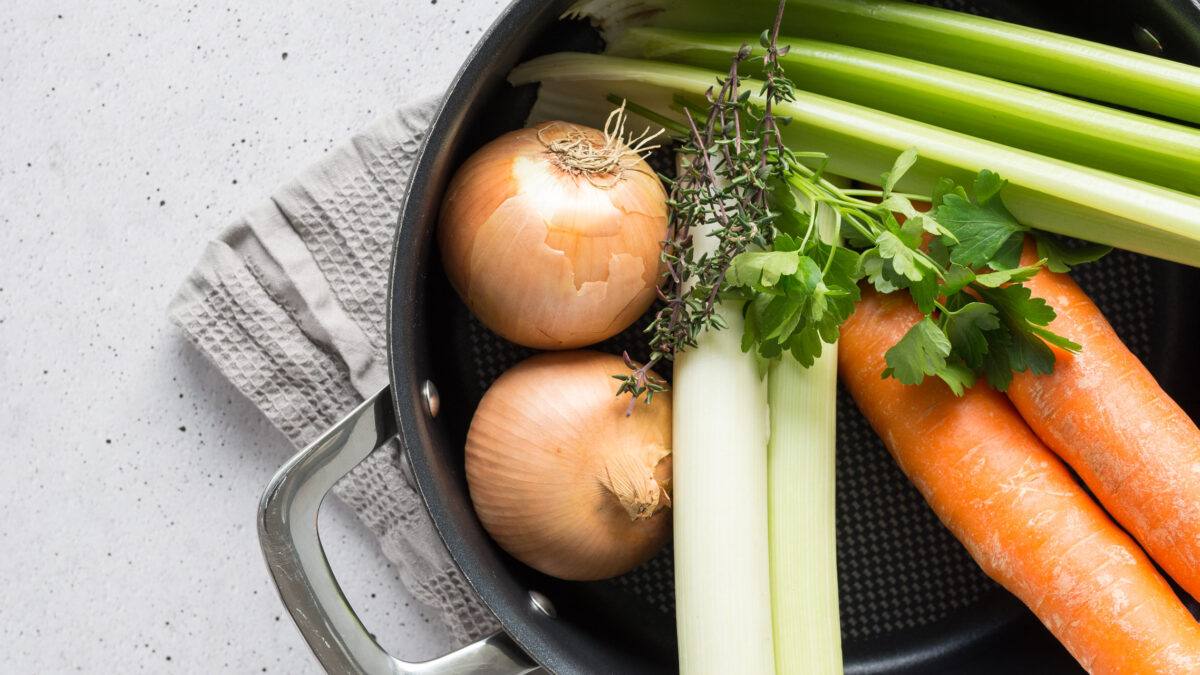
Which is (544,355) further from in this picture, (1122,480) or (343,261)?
(1122,480)

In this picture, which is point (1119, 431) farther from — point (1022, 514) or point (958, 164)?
point (958, 164)

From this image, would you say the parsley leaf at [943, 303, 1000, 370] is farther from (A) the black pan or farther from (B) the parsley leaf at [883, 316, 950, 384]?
(A) the black pan

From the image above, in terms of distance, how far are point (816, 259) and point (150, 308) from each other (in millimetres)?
829

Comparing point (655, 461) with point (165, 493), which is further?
point (165, 493)

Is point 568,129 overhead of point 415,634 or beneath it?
overhead

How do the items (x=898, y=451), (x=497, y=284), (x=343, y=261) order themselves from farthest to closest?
(x=343, y=261) < (x=898, y=451) < (x=497, y=284)

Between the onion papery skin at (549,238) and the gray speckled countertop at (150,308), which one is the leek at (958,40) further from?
the gray speckled countertop at (150,308)

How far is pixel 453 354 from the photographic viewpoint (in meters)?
1.03

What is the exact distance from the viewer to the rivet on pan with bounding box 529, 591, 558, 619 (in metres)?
0.96

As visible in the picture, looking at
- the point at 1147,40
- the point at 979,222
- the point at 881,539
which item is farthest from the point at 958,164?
the point at 881,539

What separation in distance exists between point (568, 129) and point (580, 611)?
56 centimetres

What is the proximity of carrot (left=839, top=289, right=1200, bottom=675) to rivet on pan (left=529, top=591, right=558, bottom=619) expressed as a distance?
0.42 meters

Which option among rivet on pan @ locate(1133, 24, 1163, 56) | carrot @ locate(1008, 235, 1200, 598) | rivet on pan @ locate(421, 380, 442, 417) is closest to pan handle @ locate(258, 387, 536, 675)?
rivet on pan @ locate(421, 380, 442, 417)

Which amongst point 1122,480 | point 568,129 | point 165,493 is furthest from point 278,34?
point 1122,480
